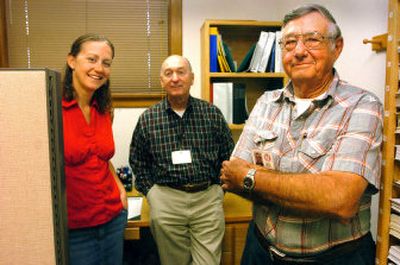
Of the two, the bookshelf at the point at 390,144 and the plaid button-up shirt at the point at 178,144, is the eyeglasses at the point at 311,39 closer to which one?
the bookshelf at the point at 390,144

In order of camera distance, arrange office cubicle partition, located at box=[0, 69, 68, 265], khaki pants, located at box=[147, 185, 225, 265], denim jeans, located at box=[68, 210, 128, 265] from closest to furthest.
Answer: office cubicle partition, located at box=[0, 69, 68, 265], denim jeans, located at box=[68, 210, 128, 265], khaki pants, located at box=[147, 185, 225, 265]

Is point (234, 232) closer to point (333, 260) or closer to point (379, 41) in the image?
point (333, 260)

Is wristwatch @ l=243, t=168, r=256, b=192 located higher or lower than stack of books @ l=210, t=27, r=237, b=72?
lower

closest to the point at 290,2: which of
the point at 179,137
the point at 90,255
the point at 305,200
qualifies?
the point at 179,137

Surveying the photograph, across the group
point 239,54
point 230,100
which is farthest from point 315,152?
point 239,54

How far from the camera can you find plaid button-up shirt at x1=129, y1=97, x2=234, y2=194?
2.07 m

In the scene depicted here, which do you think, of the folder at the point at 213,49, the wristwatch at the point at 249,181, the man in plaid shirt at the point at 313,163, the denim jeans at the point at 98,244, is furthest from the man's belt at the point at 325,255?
the folder at the point at 213,49

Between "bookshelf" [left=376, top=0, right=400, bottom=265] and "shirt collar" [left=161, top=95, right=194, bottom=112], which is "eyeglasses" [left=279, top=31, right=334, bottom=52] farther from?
"shirt collar" [left=161, top=95, right=194, bottom=112]

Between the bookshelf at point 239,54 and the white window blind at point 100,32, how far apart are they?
462 mm

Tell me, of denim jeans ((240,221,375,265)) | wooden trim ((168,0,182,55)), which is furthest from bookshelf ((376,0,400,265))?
wooden trim ((168,0,182,55))

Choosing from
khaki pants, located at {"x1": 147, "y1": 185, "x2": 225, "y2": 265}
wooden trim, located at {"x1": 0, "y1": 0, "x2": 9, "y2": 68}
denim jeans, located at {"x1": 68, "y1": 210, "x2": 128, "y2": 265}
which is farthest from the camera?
wooden trim, located at {"x1": 0, "y1": 0, "x2": 9, "y2": 68}

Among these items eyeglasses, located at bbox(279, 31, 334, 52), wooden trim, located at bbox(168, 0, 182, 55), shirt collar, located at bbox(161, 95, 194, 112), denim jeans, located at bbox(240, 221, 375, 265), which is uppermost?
wooden trim, located at bbox(168, 0, 182, 55)

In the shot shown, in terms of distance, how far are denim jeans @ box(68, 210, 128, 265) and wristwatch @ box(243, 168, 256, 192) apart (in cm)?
75

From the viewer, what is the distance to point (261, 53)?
2541mm
